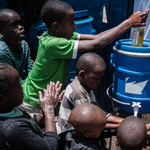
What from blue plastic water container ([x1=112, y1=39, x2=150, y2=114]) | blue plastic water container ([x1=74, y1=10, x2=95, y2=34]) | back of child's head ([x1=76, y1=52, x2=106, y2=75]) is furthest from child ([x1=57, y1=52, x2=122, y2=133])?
blue plastic water container ([x1=74, y1=10, x2=95, y2=34])

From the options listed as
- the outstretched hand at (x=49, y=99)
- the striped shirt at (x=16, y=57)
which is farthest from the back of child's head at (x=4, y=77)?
the striped shirt at (x=16, y=57)

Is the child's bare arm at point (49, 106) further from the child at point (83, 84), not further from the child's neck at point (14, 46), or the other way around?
the child's neck at point (14, 46)

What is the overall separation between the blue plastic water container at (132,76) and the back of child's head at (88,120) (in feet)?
2.05

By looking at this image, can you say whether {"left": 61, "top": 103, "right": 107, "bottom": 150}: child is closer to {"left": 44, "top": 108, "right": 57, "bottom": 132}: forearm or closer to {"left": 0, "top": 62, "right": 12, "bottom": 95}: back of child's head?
{"left": 44, "top": 108, "right": 57, "bottom": 132}: forearm

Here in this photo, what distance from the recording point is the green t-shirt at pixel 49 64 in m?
1.57

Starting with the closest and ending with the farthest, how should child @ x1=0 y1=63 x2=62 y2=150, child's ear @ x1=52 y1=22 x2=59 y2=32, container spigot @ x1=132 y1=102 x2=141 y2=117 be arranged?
child @ x1=0 y1=63 x2=62 y2=150 → child's ear @ x1=52 y1=22 x2=59 y2=32 → container spigot @ x1=132 y1=102 x2=141 y2=117

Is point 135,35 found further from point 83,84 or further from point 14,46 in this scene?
point 14,46

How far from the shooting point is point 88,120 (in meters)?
1.23

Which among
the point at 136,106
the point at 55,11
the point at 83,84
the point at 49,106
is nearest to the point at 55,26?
the point at 55,11

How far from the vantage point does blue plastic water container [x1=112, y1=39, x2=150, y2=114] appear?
1663 mm

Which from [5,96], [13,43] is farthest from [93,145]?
[13,43]

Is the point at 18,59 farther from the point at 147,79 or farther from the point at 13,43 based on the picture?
the point at 147,79

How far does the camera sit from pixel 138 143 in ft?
3.94

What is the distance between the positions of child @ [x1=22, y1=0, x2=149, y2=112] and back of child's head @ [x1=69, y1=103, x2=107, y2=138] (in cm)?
53
